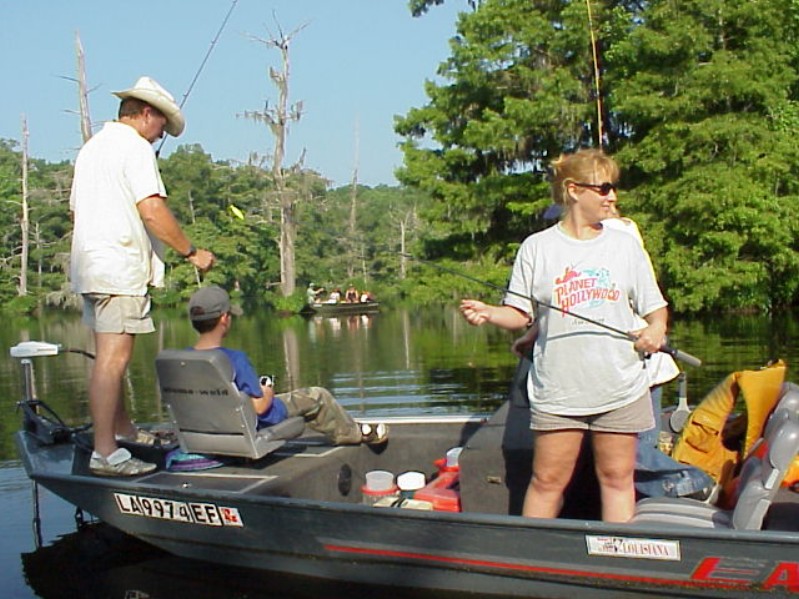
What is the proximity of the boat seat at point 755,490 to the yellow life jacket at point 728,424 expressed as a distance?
192 millimetres

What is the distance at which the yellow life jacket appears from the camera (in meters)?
4.83

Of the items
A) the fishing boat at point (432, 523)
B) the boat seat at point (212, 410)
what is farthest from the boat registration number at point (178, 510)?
the boat seat at point (212, 410)

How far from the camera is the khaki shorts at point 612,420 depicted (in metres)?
3.94

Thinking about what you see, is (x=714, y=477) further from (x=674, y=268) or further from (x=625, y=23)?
(x=625, y=23)

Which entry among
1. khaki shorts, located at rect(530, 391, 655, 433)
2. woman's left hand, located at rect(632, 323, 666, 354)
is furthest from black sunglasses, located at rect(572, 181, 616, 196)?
khaki shorts, located at rect(530, 391, 655, 433)

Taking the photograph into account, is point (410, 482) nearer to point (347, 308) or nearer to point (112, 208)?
point (112, 208)

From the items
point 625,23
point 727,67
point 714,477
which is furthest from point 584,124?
point 714,477

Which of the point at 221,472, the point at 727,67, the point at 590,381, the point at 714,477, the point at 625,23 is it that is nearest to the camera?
the point at 590,381

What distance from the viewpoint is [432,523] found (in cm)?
455

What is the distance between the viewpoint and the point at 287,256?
45.8 m

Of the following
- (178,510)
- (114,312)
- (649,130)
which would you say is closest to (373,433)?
(178,510)

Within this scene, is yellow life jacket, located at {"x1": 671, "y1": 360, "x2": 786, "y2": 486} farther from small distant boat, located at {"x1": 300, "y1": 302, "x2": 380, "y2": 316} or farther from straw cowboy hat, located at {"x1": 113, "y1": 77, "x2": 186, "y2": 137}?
small distant boat, located at {"x1": 300, "y1": 302, "x2": 380, "y2": 316}

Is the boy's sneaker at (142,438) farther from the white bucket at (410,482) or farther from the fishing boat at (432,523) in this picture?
the white bucket at (410,482)

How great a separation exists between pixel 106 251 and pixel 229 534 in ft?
5.28
